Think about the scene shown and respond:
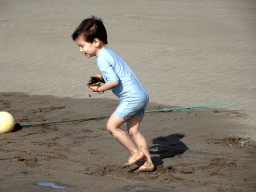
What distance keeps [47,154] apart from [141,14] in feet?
70.6

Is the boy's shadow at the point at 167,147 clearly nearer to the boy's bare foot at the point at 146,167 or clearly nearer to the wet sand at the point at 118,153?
the wet sand at the point at 118,153

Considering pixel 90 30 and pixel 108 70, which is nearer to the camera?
pixel 108 70

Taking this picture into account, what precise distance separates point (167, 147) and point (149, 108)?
103 inches

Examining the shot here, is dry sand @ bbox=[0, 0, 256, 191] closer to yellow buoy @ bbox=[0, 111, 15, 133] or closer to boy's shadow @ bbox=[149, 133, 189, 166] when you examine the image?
boy's shadow @ bbox=[149, 133, 189, 166]

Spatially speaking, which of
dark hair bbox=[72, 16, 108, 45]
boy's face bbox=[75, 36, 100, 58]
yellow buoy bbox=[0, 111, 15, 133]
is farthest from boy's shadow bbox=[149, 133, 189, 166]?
yellow buoy bbox=[0, 111, 15, 133]

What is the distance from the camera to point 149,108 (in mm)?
7980

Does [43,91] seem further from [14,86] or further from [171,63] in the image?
[171,63]

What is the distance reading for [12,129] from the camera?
620cm

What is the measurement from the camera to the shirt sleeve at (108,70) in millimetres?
3809

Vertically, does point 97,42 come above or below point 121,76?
above

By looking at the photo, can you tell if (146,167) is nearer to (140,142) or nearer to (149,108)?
(140,142)

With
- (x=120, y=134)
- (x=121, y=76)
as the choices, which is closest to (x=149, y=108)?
(x=120, y=134)

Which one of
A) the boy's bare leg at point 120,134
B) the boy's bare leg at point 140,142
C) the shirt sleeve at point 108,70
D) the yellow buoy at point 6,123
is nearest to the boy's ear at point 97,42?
the shirt sleeve at point 108,70

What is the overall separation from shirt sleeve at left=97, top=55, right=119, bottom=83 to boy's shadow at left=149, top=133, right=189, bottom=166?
1.42 m
